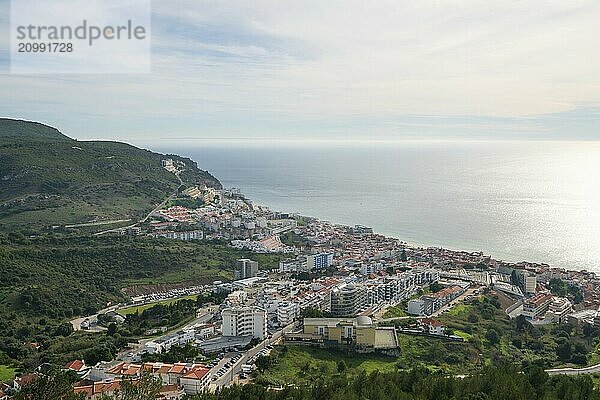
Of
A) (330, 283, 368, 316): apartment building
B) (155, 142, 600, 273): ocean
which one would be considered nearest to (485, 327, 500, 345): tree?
(330, 283, 368, 316): apartment building

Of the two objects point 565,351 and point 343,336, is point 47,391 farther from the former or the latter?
point 565,351

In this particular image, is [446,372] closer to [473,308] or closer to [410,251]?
[473,308]

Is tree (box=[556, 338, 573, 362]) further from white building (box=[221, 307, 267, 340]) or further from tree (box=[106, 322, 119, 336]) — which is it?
tree (box=[106, 322, 119, 336])

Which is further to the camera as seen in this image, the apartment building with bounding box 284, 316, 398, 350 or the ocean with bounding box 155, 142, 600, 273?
the ocean with bounding box 155, 142, 600, 273

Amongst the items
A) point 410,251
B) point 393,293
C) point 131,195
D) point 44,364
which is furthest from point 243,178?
point 44,364

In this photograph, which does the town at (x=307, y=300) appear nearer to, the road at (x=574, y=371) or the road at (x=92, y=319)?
the road at (x=92, y=319)


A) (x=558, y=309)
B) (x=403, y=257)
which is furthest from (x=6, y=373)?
(x=403, y=257)
